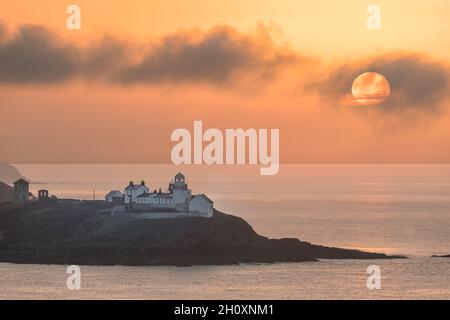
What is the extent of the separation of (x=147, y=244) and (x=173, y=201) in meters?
9.27

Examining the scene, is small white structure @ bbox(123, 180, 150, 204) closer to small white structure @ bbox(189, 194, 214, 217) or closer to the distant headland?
the distant headland

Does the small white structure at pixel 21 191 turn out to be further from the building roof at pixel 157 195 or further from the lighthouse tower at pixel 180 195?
the lighthouse tower at pixel 180 195

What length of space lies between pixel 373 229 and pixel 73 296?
300 feet

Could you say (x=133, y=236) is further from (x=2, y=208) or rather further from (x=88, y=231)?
(x=2, y=208)

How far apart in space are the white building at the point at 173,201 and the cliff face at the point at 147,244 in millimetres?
1855

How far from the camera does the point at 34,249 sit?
12394 cm

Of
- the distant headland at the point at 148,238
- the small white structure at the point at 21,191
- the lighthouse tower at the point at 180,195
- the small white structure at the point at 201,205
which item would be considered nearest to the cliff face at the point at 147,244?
the distant headland at the point at 148,238

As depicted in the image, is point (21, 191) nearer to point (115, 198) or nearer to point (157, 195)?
point (115, 198)

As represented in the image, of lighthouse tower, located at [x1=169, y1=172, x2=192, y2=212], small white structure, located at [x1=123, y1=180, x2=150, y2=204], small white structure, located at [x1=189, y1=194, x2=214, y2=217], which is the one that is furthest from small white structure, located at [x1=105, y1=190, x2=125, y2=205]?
small white structure, located at [x1=189, y1=194, x2=214, y2=217]

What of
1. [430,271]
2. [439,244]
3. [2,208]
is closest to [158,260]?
[430,271]

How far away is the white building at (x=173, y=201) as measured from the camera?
126 metres

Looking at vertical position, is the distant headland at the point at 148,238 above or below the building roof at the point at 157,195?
below

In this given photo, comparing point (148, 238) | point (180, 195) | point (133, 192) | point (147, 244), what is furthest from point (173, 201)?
point (147, 244)

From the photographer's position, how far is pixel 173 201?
12750 cm
